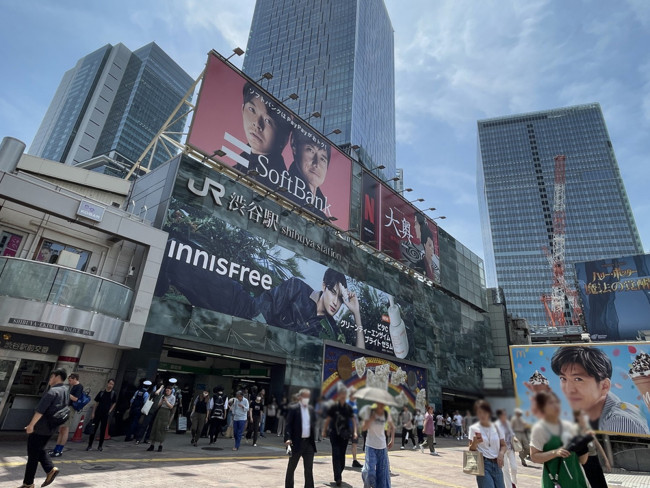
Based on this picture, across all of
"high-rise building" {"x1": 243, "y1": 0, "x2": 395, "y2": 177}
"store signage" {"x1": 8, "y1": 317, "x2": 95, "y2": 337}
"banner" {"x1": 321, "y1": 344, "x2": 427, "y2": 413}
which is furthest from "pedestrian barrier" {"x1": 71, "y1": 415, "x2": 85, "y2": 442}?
"high-rise building" {"x1": 243, "y1": 0, "x2": 395, "y2": 177}

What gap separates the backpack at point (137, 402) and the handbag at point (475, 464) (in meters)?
12.4

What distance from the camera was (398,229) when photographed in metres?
33.4

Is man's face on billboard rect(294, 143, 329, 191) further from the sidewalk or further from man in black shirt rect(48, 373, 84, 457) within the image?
man in black shirt rect(48, 373, 84, 457)

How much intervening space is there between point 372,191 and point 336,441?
26020mm

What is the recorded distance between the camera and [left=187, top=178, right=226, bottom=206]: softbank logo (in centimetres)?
1844

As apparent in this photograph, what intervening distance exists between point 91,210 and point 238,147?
1004 centimetres

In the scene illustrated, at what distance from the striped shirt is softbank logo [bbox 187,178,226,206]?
1892cm

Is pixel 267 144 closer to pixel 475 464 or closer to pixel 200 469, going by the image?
pixel 200 469

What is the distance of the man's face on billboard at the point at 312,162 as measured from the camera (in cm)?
2617

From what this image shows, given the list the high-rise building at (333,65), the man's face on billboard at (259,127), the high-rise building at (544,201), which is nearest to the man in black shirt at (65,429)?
the man's face on billboard at (259,127)

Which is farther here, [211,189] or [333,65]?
[333,65]

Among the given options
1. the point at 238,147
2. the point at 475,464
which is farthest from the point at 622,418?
the point at 238,147

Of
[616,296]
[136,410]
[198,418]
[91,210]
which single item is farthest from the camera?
[616,296]

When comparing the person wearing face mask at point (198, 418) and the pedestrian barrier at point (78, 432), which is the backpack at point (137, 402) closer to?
the pedestrian barrier at point (78, 432)
